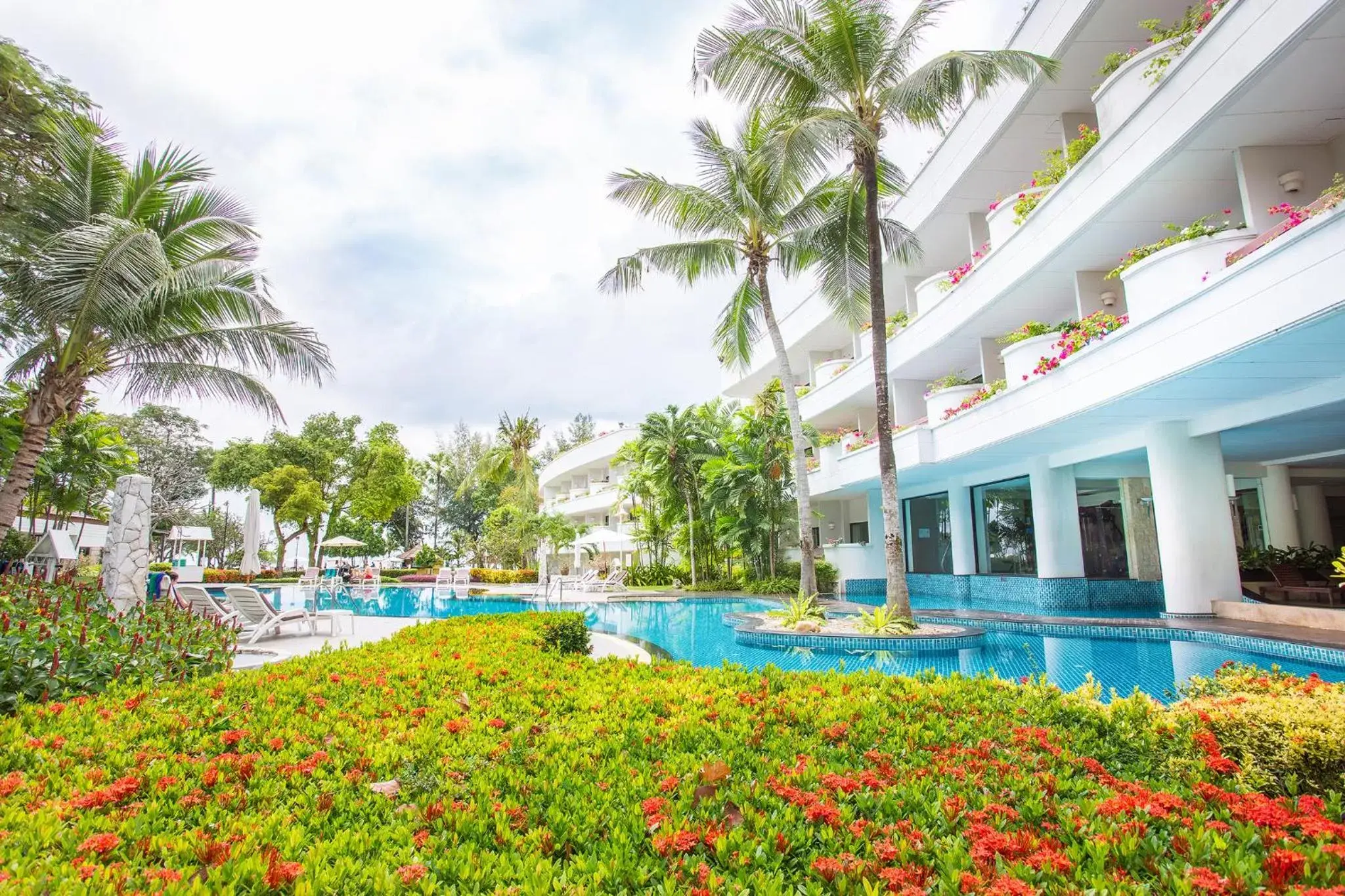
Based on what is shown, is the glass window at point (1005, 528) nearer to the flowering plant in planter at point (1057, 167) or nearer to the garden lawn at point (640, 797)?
the flowering plant in planter at point (1057, 167)

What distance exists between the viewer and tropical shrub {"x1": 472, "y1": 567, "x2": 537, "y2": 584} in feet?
96.5

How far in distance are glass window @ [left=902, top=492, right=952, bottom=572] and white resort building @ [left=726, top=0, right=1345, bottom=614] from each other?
0.09m

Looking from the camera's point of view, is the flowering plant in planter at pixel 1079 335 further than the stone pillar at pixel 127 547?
Yes

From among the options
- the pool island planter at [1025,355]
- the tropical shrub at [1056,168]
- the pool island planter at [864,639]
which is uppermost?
the tropical shrub at [1056,168]

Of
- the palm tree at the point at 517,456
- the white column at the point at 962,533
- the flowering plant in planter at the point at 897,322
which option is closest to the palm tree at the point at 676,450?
the flowering plant in planter at the point at 897,322

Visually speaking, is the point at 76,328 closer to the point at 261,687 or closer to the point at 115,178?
the point at 115,178

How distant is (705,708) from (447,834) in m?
1.86

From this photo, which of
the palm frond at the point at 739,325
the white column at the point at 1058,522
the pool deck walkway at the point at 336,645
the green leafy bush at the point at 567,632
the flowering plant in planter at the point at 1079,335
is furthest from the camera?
the white column at the point at 1058,522

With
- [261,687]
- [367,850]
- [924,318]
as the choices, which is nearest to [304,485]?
[924,318]

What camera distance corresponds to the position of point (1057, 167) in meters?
11.8

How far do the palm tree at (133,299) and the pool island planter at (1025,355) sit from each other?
38.2 feet

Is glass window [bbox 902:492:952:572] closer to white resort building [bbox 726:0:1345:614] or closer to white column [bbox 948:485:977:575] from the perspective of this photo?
white resort building [bbox 726:0:1345:614]

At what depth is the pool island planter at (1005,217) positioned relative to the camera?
488 inches

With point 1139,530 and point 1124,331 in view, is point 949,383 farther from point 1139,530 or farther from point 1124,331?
point 1124,331
